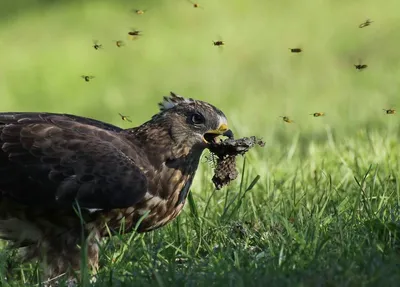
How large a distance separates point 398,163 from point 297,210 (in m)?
1.41

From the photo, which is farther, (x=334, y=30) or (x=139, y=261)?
(x=334, y=30)

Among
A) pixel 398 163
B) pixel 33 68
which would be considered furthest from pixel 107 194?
pixel 33 68

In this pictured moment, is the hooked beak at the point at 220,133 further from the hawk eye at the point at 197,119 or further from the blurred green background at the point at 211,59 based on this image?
the blurred green background at the point at 211,59

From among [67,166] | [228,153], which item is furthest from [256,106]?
[67,166]

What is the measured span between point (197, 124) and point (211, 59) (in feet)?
31.0

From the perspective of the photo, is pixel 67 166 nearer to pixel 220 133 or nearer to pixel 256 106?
pixel 220 133

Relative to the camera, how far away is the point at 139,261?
514 centimetres

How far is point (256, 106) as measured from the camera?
12617 millimetres

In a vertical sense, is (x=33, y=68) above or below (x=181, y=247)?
above

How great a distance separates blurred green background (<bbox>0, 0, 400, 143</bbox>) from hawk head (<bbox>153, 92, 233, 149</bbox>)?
4613mm

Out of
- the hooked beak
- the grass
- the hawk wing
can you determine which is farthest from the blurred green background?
the hawk wing

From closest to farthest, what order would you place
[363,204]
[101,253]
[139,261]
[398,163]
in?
[139,261] < [101,253] < [363,204] < [398,163]

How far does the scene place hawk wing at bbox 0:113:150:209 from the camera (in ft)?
18.5

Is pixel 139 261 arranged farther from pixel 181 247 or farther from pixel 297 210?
pixel 297 210
